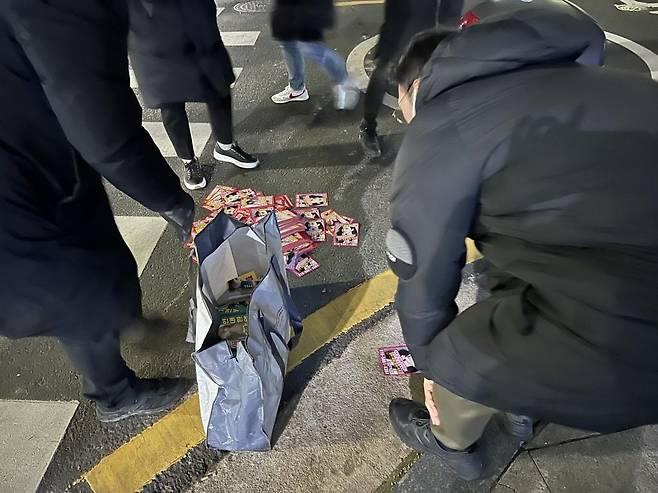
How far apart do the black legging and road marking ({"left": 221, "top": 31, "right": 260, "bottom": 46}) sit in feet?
5.50

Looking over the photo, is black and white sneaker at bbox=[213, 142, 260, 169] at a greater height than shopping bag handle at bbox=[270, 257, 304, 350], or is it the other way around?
shopping bag handle at bbox=[270, 257, 304, 350]

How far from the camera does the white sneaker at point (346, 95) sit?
3719 millimetres

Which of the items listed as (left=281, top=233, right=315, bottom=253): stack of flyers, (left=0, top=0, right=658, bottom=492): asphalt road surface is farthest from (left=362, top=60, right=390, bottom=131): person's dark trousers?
(left=281, top=233, right=315, bottom=253): stack of flyers

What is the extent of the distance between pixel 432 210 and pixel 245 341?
753mm

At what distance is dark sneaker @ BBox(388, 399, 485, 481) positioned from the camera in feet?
6.01

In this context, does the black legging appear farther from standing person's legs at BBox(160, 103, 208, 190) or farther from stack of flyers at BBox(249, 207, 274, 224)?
stack of flyers at BBox(249, 207, 274, 224)

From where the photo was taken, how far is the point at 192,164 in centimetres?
308

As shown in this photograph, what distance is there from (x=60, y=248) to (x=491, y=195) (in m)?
1.11

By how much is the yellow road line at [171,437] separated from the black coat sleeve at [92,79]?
0.89 metres

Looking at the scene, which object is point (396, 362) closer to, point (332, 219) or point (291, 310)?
point (291, 310)

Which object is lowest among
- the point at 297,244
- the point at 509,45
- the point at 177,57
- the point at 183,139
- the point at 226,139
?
the point at 297,244

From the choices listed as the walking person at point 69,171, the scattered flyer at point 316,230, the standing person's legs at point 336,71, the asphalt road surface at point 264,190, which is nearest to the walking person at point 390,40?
the asphalt road surface at point 264,190

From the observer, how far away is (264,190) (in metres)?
3.09

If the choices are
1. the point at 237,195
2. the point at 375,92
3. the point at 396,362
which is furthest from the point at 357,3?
the point at 396,362
